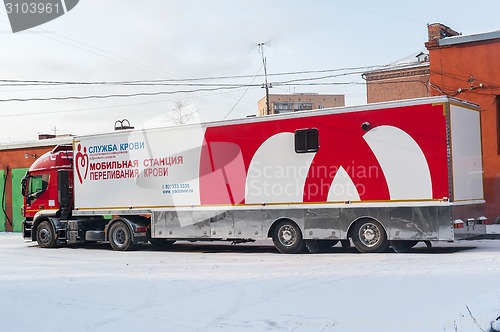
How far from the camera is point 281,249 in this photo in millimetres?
15836

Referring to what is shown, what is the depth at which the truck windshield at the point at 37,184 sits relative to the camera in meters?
20.8

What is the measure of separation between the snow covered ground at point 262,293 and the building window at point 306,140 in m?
2.74

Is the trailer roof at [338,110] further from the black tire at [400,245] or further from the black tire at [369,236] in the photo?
the black tire at [400,245]

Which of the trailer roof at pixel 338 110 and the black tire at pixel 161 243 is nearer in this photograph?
the trailer roof at pixel 338 110

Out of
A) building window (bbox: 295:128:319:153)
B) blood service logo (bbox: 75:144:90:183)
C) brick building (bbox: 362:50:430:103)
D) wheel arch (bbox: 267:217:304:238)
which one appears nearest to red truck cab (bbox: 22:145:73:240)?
blood service logo (bbox: 75:144:90:183)

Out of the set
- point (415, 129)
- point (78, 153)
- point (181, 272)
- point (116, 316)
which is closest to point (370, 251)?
point (415, 129)

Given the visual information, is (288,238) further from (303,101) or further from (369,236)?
(303,101)

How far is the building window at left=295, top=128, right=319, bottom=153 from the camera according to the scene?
1531 cm

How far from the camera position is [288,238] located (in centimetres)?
1574

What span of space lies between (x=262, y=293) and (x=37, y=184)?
13.5m

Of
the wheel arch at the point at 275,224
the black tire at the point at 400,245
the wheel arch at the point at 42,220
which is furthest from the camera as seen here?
the wheel arch at the point at 42,220

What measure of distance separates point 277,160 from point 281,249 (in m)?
2.36

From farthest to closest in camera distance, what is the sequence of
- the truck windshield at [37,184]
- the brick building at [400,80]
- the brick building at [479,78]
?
the brick building at [400,80] < the brick building at [479,78] < the truck windshield at [37,184]

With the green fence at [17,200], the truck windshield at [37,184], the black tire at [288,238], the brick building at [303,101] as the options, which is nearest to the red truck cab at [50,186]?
the truck windshield at [37,184]
